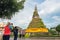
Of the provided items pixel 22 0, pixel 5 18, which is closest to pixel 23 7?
pixel 22 0

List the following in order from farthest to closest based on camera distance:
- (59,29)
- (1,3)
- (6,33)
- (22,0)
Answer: (59,29), (22,0), (1,3), (6,33)

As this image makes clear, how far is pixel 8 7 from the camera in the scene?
24.8 meters

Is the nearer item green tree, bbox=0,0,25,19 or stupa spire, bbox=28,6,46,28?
green tree, bbox=0,0,25,19

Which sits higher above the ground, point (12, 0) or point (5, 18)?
point (12, 0)

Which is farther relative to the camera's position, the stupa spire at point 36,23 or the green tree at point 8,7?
the stupa spire at point 36,23

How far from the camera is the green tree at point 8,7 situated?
80.3ft

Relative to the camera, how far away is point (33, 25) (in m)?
74.8

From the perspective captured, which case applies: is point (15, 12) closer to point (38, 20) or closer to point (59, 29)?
point (38, 20)

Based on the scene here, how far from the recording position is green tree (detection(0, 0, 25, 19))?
24469 millimetres

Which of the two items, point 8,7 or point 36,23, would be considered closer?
point 8,7

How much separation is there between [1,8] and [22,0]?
9.74 feet

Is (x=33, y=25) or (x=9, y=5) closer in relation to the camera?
(x=9, y=5)

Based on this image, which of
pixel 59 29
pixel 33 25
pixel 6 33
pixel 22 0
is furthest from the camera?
pixel 59 29

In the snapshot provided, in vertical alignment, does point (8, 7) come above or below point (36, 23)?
above
